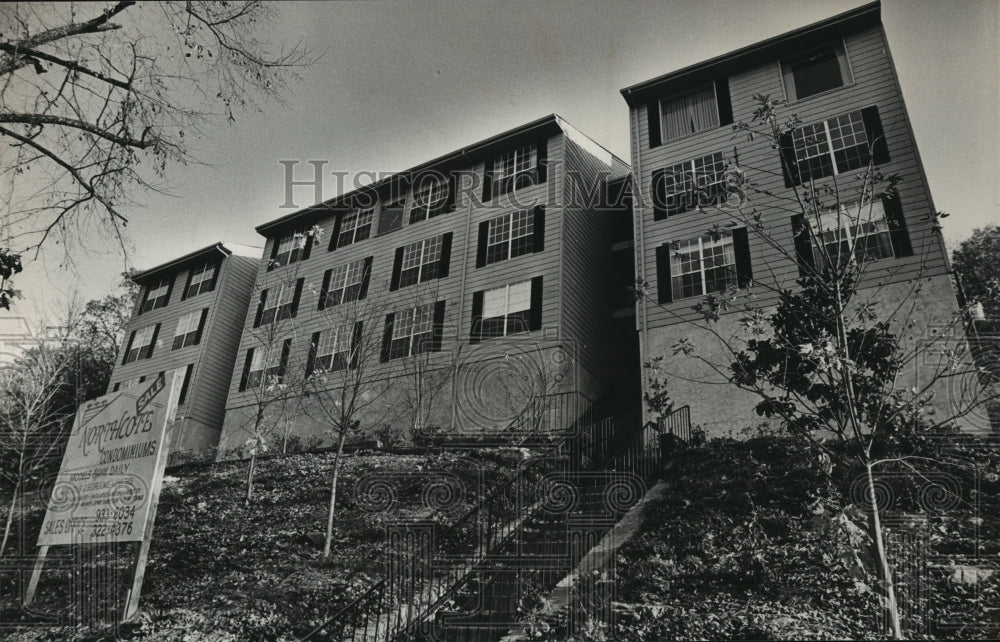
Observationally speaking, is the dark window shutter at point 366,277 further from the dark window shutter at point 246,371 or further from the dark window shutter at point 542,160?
the dark window shutter at point 542,160

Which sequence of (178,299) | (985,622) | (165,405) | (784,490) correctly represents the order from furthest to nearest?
(178,299), (784,490), (165,405), (985,622)

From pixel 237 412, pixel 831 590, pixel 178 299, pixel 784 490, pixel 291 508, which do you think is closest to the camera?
pixel 831 590

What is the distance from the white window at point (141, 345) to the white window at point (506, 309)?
19329mm

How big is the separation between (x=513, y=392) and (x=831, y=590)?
1119 centimetres

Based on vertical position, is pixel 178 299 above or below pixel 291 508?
above

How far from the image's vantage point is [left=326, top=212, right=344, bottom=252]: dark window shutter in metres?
26.2

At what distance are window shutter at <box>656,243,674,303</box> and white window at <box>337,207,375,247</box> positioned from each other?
1244cm

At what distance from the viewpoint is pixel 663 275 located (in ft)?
57.3

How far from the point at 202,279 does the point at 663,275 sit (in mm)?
23145

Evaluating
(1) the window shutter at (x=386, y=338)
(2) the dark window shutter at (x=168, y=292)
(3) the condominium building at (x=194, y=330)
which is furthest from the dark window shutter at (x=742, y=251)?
(2) the dark window shutter at (x=168, y=292)

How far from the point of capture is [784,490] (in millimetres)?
10148

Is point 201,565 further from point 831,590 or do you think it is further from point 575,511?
point 831,590

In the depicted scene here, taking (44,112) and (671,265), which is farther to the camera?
(671,265)

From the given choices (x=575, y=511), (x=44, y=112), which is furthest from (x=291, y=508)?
(x=44, y=112)
